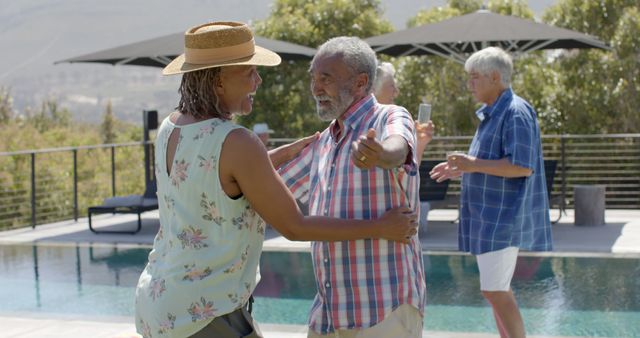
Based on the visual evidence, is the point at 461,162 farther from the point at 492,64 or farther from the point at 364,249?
the point at 364,249

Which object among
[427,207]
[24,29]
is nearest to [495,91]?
[427,207]

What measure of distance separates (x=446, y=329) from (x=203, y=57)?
3.85 m

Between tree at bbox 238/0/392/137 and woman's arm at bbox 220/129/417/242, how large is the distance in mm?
17354

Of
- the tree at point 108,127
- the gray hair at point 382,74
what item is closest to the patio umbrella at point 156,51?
the gray hair at point 382,74

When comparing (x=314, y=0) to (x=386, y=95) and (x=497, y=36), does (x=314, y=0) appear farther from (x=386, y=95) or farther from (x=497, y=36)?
(x=386, y=95)

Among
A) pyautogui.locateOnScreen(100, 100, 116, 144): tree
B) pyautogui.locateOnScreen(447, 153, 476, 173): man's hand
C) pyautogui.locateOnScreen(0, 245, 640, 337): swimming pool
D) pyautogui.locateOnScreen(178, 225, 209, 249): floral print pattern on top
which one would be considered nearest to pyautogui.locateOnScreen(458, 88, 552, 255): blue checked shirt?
pyautogui.locateOnScreen(447, 153, 476, 173): man's hand

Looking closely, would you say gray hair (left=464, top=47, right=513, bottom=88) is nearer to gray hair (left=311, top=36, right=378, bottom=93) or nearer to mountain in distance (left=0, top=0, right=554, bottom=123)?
gray hair (left=311, top=36, right=378, bottom=93)

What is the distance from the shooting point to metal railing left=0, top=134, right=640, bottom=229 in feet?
42.9

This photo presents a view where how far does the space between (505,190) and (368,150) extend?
214cm

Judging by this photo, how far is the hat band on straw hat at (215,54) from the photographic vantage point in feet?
9.07

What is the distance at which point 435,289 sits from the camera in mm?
7715

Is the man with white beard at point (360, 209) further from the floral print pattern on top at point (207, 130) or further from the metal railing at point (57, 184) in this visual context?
the metal railing at point (57, 184)

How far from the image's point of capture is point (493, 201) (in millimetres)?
4559

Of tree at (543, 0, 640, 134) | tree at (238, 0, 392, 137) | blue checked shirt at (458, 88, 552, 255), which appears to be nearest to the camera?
blue checked shirt at (458, 88, 552, 255)
